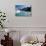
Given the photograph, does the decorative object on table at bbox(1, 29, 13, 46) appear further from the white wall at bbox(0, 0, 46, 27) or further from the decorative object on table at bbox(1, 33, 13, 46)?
the white wall at bbox(0, 0, 46, 27)

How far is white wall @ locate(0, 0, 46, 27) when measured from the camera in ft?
13.2

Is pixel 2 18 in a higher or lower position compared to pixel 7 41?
higher

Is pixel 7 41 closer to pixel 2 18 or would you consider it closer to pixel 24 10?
pixel 2 18

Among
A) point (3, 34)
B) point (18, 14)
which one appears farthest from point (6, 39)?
point (18, 14)

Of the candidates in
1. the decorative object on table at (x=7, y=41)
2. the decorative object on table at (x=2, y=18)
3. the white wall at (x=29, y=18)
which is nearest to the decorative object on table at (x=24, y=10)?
the white wall at (x=29, y=18)

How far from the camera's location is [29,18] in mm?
4062

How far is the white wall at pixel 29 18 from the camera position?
4023mm

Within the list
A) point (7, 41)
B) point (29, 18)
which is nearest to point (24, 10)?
point (29, 18)

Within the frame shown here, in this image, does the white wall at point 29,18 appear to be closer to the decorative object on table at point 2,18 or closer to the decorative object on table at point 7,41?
the decorative object on table at point 2,18

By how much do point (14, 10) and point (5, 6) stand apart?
0.27 meters

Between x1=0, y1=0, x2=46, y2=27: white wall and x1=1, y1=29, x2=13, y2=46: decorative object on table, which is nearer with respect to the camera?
x1=1, y1=29, x2=13, y2=46: decorative object on table

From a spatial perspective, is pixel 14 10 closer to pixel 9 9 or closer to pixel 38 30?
pixel 9 9

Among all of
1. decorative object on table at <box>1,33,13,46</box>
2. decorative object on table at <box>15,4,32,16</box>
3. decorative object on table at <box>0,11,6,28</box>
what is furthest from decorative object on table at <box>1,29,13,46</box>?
decorative object on table at <box>15,4,32,16</box>

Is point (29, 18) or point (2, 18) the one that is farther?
point (29, 18)
